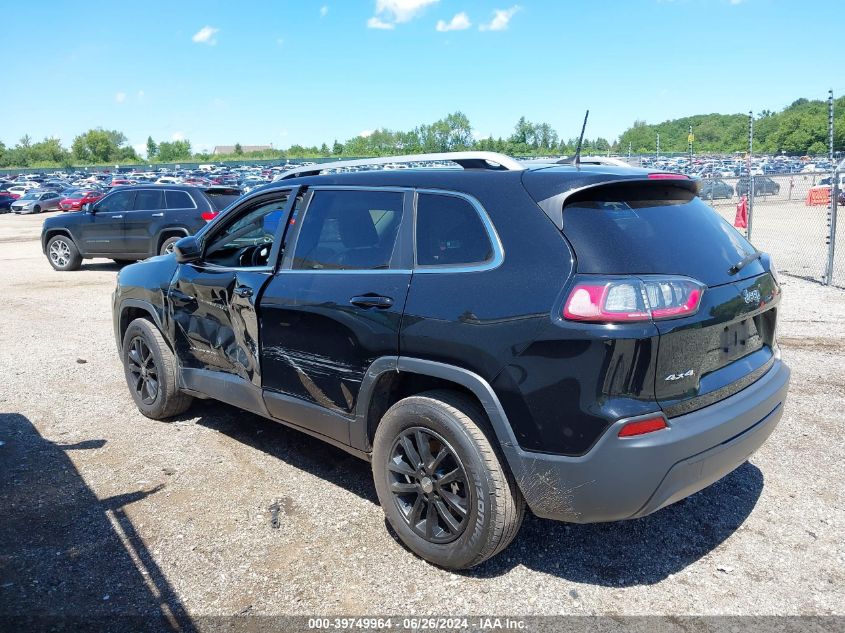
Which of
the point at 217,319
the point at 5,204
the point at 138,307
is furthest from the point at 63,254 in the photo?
the point at 5,204

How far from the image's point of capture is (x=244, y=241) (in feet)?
15.8

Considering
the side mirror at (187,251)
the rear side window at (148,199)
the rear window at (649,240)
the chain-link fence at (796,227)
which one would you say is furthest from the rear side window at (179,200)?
the rear window at (649,240)

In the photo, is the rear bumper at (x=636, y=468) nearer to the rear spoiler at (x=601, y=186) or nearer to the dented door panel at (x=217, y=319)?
the rear spoiler at (x=601, y=186)

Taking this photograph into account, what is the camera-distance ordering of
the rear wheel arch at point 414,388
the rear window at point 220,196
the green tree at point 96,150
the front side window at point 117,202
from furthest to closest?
the green tree at point 96,150 → the front side window at point 117,202 → the rear window at point 220,196 → the rear wheel arch at point 414,388

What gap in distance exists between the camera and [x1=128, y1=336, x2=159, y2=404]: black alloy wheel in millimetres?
5258

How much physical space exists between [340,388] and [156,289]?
2.17 metres

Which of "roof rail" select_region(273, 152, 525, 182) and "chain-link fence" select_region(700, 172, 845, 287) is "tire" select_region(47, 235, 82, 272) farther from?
"chain-link fence" select_region(700, 172, 845, 287)

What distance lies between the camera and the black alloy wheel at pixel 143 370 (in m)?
5.26

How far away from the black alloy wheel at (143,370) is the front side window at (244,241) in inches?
40.2

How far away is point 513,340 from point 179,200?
1223 cm

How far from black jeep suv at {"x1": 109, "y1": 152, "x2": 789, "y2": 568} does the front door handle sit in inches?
0.5

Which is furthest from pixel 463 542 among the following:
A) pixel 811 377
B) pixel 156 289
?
pixel 811 377

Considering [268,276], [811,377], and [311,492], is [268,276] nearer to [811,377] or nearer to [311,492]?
[311,492]

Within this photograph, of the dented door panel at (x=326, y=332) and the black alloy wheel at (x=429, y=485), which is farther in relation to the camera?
the dented door panel at (x=326, y=332)
